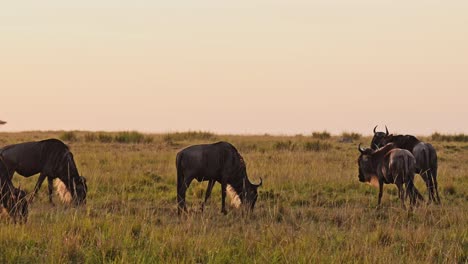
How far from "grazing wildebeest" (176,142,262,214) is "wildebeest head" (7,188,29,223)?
2720 millimetres

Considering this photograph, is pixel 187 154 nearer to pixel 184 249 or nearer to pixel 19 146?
pixel 19 146

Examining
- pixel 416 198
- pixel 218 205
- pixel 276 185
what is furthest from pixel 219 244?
pixel 276 185

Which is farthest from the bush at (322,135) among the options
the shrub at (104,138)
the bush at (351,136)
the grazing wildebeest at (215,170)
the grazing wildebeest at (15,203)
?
the grazing wildebeest at (15,203)

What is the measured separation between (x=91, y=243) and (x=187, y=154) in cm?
384

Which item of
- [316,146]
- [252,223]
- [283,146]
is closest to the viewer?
[252,223]

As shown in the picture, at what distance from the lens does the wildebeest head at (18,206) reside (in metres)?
8.17

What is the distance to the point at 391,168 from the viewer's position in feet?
36.7

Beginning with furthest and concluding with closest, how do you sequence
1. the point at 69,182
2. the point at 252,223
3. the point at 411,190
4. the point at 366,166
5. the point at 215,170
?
1. the point at 366,166
2. the point at 411,190
3. the point at 69,182
4. the point at 215,170
5. the point at 252,223

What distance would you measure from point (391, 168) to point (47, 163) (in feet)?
21.2

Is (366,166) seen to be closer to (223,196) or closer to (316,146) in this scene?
(223,196)

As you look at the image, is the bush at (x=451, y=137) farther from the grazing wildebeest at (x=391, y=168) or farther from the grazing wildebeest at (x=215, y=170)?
the grazing wildebeest at (x=215, y=170)

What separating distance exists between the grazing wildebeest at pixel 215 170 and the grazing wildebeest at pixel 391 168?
8.81ft

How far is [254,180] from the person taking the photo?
47.8 feet

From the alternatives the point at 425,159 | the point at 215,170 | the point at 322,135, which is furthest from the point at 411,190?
the point at 322,135
